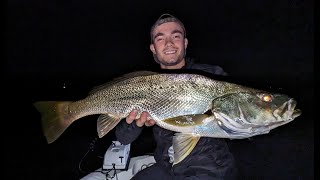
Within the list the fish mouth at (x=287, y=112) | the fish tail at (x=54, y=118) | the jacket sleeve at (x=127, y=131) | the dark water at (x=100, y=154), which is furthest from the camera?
the dark water at (x=100, y=154)

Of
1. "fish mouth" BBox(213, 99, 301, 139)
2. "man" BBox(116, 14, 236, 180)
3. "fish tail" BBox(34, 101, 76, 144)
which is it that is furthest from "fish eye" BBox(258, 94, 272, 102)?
"fish tail" BBox(34, 101, 76, 144)

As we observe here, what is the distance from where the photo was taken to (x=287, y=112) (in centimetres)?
253

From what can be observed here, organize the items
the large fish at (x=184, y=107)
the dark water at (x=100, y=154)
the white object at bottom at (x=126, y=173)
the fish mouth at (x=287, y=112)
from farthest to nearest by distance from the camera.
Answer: the dark water at (x=100, y=154) → the white object at bottom at (x=126, y=173) → the large fish at (x=184, y=107) → the fish mouth at (x=287, y=112)

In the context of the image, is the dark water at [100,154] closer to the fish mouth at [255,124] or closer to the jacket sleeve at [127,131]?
the jacket sleeve at [127,131]

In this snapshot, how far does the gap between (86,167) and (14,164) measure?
3.01 metres

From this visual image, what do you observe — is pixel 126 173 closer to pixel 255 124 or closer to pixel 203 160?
pixel 203 160

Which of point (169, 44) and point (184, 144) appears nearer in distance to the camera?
point (184, 144)

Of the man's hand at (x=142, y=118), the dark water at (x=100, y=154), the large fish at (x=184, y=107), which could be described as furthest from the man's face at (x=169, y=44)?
the dark water at (x=100, y=154)

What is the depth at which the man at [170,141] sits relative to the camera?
10.8 feet

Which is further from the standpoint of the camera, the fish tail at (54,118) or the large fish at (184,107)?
the fish tail at (54,118)

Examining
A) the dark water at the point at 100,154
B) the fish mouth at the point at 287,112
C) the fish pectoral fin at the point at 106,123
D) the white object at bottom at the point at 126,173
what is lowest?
the dark water at the point at 100,154

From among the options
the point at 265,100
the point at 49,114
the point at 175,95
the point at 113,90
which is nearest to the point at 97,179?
the point at 49,114

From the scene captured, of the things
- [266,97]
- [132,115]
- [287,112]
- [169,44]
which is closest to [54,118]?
[132,115]

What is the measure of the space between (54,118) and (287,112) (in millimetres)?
2148
